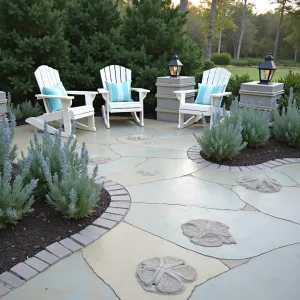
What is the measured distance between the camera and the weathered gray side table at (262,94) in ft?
13.2

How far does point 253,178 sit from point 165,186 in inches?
32.7

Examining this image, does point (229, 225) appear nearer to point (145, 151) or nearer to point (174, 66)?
point (145, 151)

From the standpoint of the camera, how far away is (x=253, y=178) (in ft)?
9.59

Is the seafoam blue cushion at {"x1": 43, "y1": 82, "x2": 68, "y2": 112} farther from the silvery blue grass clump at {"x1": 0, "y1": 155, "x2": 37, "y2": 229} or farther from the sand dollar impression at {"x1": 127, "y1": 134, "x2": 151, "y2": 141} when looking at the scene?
the silvery blue grass clump at {"x1": 0, "y1": 155, "x2": 37, "y2": 229}

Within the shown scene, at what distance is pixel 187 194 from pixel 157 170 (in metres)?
0.61

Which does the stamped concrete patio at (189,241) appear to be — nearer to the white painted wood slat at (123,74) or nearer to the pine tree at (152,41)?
the white painted wood slat at (123,74)

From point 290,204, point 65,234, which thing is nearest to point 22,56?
point 65,234

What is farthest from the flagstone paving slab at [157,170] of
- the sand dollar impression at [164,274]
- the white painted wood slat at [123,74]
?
the white painted wood slat at [123,74]

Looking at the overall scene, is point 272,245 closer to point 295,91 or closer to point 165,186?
point 165,186

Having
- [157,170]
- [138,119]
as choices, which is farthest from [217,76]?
[157,170]

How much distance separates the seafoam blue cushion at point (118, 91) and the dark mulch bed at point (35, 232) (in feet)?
10.2

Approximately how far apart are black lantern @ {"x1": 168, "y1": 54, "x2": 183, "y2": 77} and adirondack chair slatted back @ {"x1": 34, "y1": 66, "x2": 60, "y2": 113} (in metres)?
1.87

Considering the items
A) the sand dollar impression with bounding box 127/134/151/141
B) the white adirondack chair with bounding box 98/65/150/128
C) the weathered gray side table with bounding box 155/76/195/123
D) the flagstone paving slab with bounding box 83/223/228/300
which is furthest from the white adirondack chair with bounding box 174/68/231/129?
the flagstone paving slab with bounding box 83/223/228/300

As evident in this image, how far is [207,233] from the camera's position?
79.2 inches
